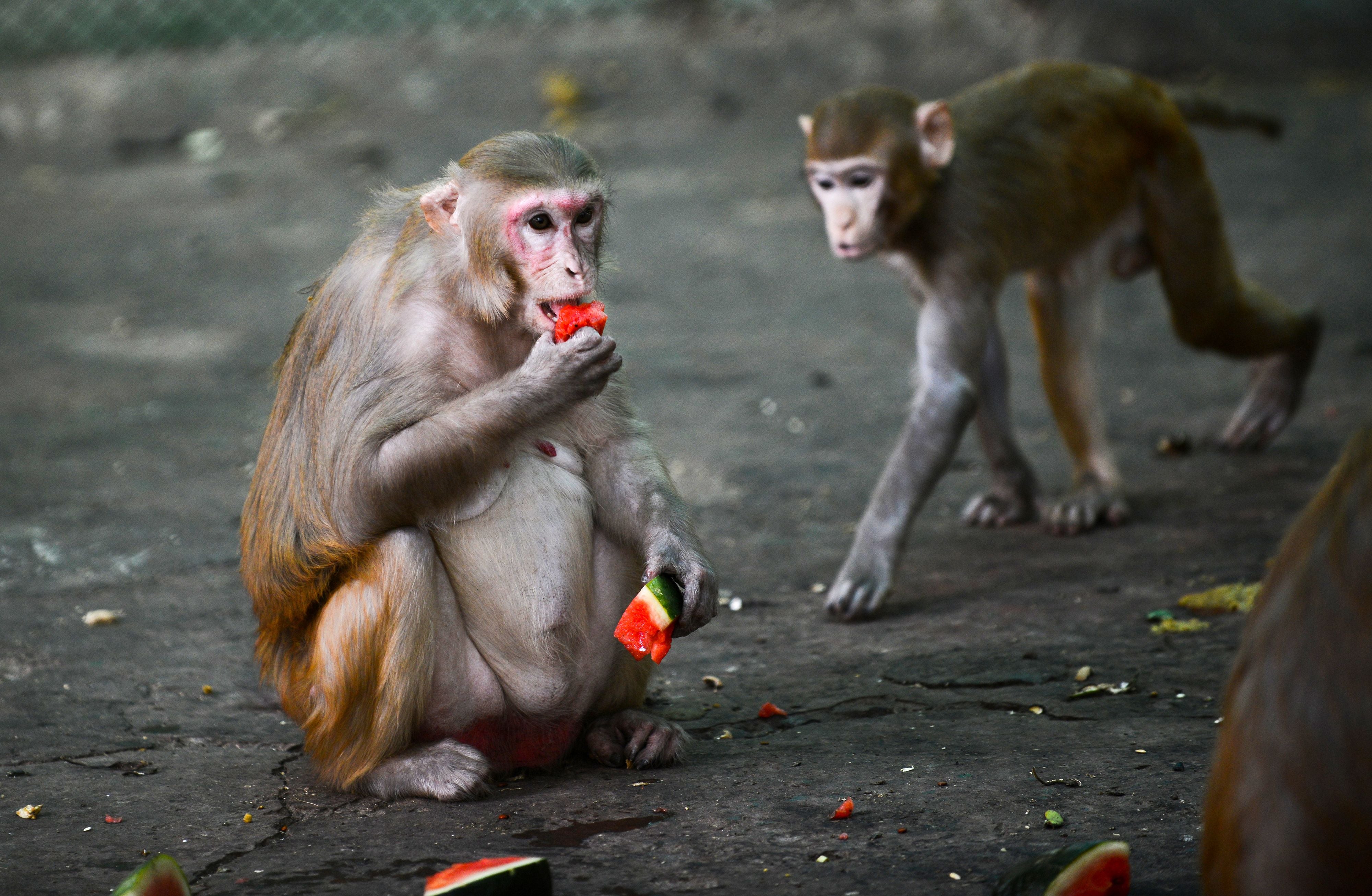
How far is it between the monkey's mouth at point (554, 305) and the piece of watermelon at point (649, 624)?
0.60m

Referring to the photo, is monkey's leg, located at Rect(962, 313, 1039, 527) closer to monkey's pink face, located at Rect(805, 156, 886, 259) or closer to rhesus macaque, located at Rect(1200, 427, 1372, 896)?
monkey's pink face, located at Rect(805, 156, 886, 259)

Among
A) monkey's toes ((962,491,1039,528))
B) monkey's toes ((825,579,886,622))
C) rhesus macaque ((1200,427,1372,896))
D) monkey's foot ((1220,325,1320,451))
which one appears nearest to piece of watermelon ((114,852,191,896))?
rhesus macaque ((1200,427,1372,896))

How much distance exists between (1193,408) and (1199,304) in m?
1.07

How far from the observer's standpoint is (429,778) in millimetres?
3199

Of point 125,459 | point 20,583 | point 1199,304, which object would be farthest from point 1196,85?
point 20,583

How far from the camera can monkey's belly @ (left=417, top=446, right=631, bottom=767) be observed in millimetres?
3256

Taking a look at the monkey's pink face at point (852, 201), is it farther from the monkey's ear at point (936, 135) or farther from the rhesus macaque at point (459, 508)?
the rhesus macaque at point (459, 508)

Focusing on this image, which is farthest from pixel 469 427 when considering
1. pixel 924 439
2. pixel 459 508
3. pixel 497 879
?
pixel 924 439

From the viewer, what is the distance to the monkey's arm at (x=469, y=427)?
10.1 feet

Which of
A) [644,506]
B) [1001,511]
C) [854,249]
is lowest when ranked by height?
[1001,511]

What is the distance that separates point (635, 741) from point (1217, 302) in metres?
3.06

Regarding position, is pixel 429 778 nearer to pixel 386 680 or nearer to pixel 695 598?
pixel 386 680

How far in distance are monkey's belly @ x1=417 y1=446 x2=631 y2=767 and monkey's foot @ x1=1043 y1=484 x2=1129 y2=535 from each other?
2284 millimetres

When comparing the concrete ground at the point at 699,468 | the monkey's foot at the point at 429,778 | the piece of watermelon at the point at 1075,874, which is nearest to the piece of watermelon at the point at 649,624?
the concrete ground at the point at 699,468
